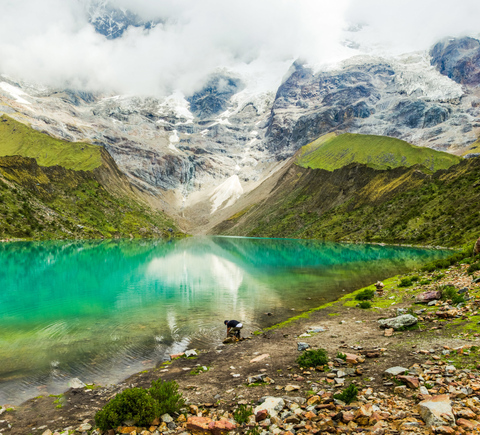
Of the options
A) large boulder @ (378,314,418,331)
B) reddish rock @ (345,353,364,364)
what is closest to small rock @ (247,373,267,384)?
reddish rock @ (345,353,364,364)

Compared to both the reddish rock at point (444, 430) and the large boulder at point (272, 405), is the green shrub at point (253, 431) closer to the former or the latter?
the large boulder at point (272, 405)

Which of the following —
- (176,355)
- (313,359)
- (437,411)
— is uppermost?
(437,411)

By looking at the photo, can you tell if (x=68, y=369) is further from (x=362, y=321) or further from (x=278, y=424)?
(x=362, y=321)

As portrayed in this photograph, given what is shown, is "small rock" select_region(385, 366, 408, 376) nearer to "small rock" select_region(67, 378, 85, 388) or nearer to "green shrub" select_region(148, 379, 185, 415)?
"green shrub" select_region(148, 379, 185, 415)

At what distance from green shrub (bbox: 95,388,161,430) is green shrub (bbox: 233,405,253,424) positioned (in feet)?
8.51

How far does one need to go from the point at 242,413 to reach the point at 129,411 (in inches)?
147

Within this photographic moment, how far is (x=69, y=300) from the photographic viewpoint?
3369 cm

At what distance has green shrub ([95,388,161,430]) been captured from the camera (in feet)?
32.7

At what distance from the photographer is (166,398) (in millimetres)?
11070

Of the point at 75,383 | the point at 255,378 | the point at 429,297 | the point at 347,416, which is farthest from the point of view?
the point at 429,297

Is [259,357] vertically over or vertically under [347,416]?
under

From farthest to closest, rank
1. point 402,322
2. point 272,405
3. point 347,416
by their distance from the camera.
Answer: point 402,322 < point 272,405 < point 347,416

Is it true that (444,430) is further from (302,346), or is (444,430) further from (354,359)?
(302,346)

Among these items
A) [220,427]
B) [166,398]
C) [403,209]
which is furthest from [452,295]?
[403,209]
